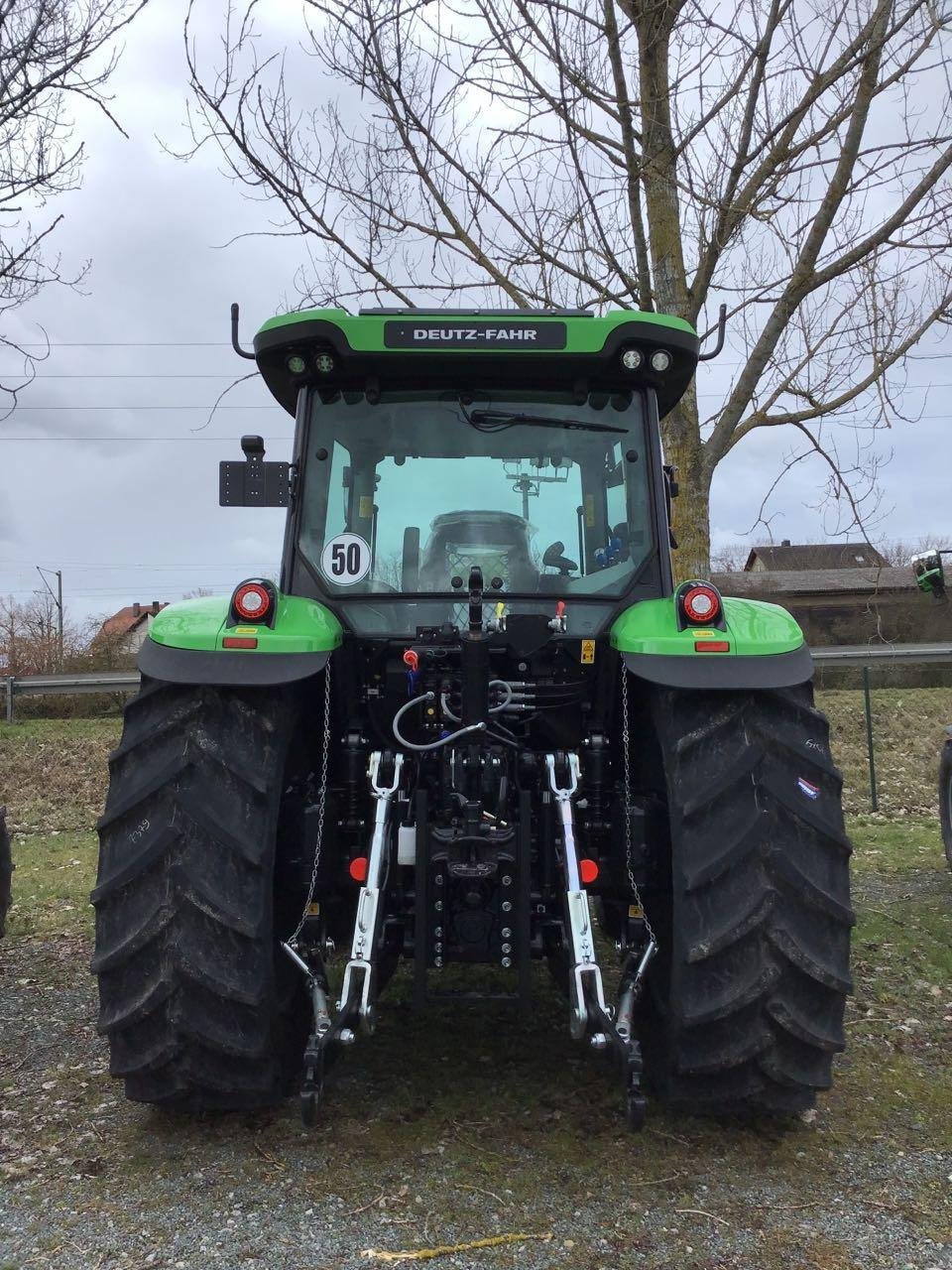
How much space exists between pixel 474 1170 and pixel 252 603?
185 centimetres

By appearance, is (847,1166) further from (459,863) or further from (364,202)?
(364,202)

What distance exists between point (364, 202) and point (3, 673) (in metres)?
14.1

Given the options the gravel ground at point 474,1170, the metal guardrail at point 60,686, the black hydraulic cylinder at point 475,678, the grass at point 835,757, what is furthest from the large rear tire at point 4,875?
the metal guardrail at point 60,686

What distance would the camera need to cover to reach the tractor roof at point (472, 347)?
384 centimetres

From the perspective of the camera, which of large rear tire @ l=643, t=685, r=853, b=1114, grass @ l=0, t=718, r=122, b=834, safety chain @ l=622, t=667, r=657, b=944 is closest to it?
large rear tire @ l=643, t=685, r=853, b=1114

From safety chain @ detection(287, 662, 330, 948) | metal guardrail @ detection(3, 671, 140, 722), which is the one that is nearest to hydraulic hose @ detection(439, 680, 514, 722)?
safety chain @ detection(287, 662, 330, 948)

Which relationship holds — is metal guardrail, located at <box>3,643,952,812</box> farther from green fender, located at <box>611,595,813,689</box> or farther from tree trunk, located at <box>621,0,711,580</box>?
green fender, located at <box>611,595,813,689</box>

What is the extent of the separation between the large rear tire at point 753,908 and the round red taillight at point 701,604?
9.6 inches

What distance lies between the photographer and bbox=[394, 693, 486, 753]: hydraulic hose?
3484 mm

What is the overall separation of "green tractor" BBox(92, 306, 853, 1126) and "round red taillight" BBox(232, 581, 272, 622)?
14 mm

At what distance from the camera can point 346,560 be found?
4.00 metres

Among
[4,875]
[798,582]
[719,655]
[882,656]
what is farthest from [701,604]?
[798,582]

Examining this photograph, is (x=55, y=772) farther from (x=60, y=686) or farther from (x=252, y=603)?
(x=252, y=603)

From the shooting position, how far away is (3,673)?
1919cm
